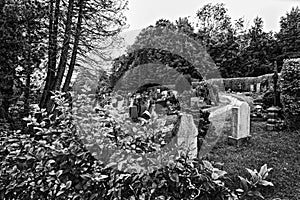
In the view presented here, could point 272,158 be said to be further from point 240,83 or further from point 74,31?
point 240,83

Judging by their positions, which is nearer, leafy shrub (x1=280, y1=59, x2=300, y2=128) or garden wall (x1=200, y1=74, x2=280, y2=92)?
leafy shrub (x1=280, y1=59, x2=300, y2=128)

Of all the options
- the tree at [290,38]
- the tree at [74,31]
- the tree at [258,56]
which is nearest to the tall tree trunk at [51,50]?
the tree at [74,31]

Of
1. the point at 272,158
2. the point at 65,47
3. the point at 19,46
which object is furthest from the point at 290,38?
Result: the point at 19,46

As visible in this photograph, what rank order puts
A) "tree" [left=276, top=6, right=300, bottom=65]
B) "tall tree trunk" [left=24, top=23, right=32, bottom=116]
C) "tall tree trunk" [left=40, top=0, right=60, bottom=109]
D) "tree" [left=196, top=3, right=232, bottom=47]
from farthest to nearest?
"tree" [left=196, top=3, right=232, bottom=47], "tree" [left=276, top=6, right=300, bottom=65], "tall tree trunk" [left=40, top=0, right=60, bottom=109], "tall tree trunk" [left=24, top=23, right=32, bottom=116]

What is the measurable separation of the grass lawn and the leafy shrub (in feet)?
1.12

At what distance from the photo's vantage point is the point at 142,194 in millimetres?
1161

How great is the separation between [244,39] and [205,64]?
763 centimetres

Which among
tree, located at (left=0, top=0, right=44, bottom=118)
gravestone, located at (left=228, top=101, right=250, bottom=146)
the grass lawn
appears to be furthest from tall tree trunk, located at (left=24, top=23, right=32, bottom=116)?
gravestone, located at (left=228, top=101, right=250, bottom=146)

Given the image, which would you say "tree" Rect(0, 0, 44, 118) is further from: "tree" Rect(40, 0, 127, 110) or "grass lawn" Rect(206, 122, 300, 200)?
"grass lawn" Rect(206, 122, 300, 200)

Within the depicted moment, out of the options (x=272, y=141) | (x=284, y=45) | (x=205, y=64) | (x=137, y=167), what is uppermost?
(x=284, y=45)

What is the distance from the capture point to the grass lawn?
9.53 feet

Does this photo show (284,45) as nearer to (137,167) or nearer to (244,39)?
(244,39)

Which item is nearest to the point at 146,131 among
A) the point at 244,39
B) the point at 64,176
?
the point at 64,176

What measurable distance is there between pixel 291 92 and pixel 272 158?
2.41 m
